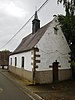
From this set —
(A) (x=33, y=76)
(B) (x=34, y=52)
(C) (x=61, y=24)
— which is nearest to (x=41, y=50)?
(B) (x=34, y=52)

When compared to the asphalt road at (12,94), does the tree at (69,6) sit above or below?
above

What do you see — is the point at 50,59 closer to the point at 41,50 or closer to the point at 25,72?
the point at 41,50

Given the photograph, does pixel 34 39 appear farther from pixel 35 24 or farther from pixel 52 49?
pixel 35 24

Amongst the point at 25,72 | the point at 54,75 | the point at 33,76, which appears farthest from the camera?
the point at 25,72

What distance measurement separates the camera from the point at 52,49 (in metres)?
22.8

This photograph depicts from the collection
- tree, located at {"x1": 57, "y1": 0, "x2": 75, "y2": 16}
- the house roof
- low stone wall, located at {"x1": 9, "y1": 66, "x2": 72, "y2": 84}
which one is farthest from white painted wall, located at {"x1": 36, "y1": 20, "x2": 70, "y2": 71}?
tree, located at {"x1": 57, "y1": 0, "x2": 75, "y2": 16}

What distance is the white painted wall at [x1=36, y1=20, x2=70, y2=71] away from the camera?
22.1 metres

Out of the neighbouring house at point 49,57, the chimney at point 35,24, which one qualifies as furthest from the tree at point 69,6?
the chimney at point 35,24

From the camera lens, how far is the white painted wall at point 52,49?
2206 cm

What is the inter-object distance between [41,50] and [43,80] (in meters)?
2.91

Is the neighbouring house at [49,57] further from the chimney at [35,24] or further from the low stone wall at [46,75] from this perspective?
the chimney at [35,24]

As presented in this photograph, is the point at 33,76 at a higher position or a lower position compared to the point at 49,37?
lower

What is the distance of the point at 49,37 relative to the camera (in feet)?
74.6

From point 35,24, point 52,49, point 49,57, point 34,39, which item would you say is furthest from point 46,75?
point 35,24
